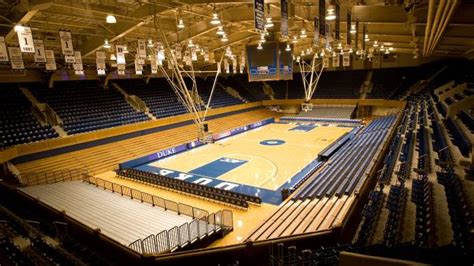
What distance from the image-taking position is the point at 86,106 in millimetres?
25641

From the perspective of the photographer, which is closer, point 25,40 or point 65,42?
point 25,40

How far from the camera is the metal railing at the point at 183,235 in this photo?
30.8ft

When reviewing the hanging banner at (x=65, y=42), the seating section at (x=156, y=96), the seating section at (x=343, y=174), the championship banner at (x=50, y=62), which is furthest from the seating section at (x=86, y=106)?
the seating section at (x=343, y=174)

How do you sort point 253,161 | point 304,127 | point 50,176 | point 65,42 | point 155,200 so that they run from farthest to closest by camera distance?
point 304,127 → point 253,161 → point 50,176 → point 155,200 → point 65,42

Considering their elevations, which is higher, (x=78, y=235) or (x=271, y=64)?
(x=271, y=64)

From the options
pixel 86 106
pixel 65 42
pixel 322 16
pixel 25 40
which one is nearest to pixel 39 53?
pixel 65 42

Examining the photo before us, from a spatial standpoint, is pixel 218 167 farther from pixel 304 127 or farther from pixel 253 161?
pixel 304 127

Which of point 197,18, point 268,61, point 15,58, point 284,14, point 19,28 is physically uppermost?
point 197,18

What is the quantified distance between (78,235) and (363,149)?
57.6 ft

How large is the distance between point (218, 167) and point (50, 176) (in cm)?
1061

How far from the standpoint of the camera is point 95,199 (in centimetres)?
1432

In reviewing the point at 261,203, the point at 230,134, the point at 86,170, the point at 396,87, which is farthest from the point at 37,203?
the point at 396,87

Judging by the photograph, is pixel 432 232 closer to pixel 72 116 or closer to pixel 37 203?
pixel 37 203

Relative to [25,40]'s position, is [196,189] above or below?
below
